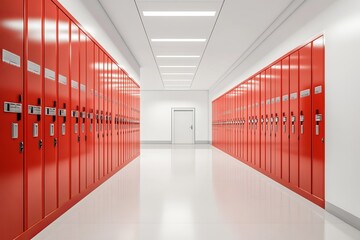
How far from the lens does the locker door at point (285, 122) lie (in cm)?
603

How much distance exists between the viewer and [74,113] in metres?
4.58

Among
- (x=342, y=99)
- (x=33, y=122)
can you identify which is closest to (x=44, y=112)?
(x=33, y=122)

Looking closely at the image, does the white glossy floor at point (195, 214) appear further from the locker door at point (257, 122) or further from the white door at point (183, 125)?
the white door at point (183, 125)

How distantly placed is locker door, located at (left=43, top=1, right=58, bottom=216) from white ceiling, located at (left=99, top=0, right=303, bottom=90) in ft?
8.50

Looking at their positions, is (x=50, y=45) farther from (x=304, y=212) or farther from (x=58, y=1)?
(x=304, y=212)

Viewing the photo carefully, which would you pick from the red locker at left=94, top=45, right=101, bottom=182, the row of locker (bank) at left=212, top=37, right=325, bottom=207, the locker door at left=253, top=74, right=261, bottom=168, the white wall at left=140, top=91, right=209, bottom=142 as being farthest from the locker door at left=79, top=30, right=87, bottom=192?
the white wall at left=140, top=91, right=209, bottom=142

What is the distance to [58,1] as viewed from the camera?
396 centimetres

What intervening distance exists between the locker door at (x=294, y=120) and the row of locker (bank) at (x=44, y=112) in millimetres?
3890

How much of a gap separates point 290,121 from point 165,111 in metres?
14.4

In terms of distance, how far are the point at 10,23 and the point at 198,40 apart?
6.36 meters

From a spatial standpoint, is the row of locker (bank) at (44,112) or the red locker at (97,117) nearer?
the row of locker (bank) at (44,112)

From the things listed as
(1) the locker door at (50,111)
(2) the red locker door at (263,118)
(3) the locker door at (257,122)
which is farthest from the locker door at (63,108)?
(3) the locker door at (257,122)

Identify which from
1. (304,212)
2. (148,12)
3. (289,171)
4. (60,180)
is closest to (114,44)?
(148,12)

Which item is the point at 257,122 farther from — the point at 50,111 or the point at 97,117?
the point at 50,111
